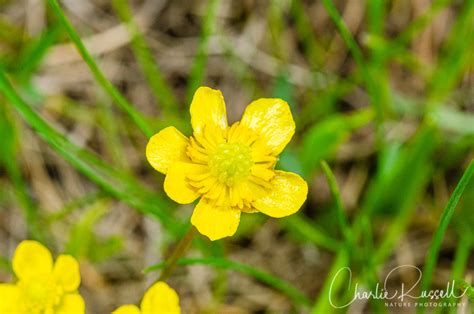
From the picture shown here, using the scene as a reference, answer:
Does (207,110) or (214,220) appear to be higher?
(207,110)

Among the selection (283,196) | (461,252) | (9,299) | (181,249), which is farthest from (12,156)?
(461,252)

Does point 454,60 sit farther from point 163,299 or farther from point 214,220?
point 163,299

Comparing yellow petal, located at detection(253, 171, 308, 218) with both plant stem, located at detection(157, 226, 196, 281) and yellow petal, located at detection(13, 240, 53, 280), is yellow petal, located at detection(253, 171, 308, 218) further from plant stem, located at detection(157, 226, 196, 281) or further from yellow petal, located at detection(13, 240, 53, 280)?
yellow petal, located at detection(13, 240, 53, 280)

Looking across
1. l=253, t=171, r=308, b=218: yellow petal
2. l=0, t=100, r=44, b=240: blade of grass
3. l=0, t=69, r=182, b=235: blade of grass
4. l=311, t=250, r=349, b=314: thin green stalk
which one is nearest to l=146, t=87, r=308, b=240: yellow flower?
l=253, t=171, r=308, b=218: yellow petal

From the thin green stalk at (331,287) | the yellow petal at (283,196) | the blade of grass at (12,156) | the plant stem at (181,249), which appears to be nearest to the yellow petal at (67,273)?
the plant stem at (181,249)

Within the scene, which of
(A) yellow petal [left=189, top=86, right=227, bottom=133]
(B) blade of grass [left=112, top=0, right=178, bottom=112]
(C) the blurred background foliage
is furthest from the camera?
(B) blade of grass [left=112, top=0, right=178, bottom=112]

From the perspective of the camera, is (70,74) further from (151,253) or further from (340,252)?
(340,252)

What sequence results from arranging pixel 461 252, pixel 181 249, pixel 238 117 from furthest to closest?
pixel 238 117, pixel 461 252, pixel 181 249
